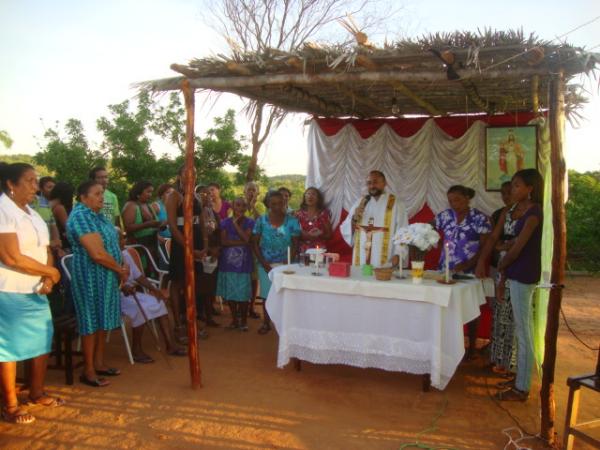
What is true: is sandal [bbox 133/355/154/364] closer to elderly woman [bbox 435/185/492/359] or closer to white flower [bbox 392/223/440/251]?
white flower [bbox 392/223/440/251]

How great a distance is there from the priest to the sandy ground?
132 cm

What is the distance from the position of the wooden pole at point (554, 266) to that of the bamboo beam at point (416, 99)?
1.77 meters

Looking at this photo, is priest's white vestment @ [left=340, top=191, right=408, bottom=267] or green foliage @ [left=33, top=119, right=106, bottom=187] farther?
green foliage @ [left=33, top=119, right=106, bottom=187]

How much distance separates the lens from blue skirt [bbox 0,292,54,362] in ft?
12.3

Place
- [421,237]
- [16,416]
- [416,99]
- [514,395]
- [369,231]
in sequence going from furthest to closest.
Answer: [416,99] < [369,231] < [421,237] < [514,395] < [16,416]

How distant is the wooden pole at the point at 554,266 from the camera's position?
372 cm

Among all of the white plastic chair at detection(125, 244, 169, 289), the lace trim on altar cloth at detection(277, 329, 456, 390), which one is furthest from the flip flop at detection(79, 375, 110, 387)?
the white plastic chair at detection(125, 244, 169, 289)

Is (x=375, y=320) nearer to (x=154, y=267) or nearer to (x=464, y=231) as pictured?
(x=464, y=231)

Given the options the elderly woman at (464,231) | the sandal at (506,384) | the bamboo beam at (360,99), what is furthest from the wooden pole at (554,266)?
the bamboo beam at (360,99)

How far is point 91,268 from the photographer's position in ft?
14.8

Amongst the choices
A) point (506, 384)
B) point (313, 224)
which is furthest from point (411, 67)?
point (506, 384)

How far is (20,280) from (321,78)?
9.34 feet

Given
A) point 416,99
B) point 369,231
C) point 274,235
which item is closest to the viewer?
point 369,231

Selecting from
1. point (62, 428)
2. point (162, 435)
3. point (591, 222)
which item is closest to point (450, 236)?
point (162, 435)
